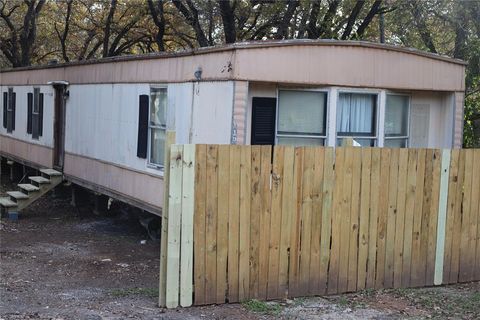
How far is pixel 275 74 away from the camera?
8047 millimetres

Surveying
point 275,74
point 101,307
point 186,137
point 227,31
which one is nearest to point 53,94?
point 227,31

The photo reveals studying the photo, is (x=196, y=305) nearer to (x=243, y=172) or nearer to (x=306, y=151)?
(x=243, y=172)

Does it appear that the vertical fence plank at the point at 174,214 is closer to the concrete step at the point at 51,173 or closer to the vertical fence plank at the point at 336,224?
the vertical fence plank at the point at 336,224

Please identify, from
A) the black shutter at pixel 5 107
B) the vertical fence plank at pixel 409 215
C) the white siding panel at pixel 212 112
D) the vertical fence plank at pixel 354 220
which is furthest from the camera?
the black shutter at pixel 5 107

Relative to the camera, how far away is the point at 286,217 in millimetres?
6355

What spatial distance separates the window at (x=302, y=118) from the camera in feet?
27.7

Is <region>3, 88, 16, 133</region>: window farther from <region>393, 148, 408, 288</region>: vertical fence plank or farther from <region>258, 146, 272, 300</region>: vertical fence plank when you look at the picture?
<region>393, 148, 408, 288</region>: vertical fence plank

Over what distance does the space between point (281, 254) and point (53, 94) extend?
979 cm

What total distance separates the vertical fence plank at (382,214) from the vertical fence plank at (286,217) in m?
0.98

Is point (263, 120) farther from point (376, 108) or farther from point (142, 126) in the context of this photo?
point (142, 126)

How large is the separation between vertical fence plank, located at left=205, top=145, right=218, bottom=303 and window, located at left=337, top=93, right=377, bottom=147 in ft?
9.86

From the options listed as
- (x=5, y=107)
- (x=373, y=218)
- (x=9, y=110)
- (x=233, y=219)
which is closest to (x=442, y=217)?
(x=373, y=218)

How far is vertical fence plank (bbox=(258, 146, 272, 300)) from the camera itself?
622cm

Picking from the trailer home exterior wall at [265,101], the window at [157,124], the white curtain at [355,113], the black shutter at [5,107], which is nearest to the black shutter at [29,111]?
the black shutter at [5,107]
